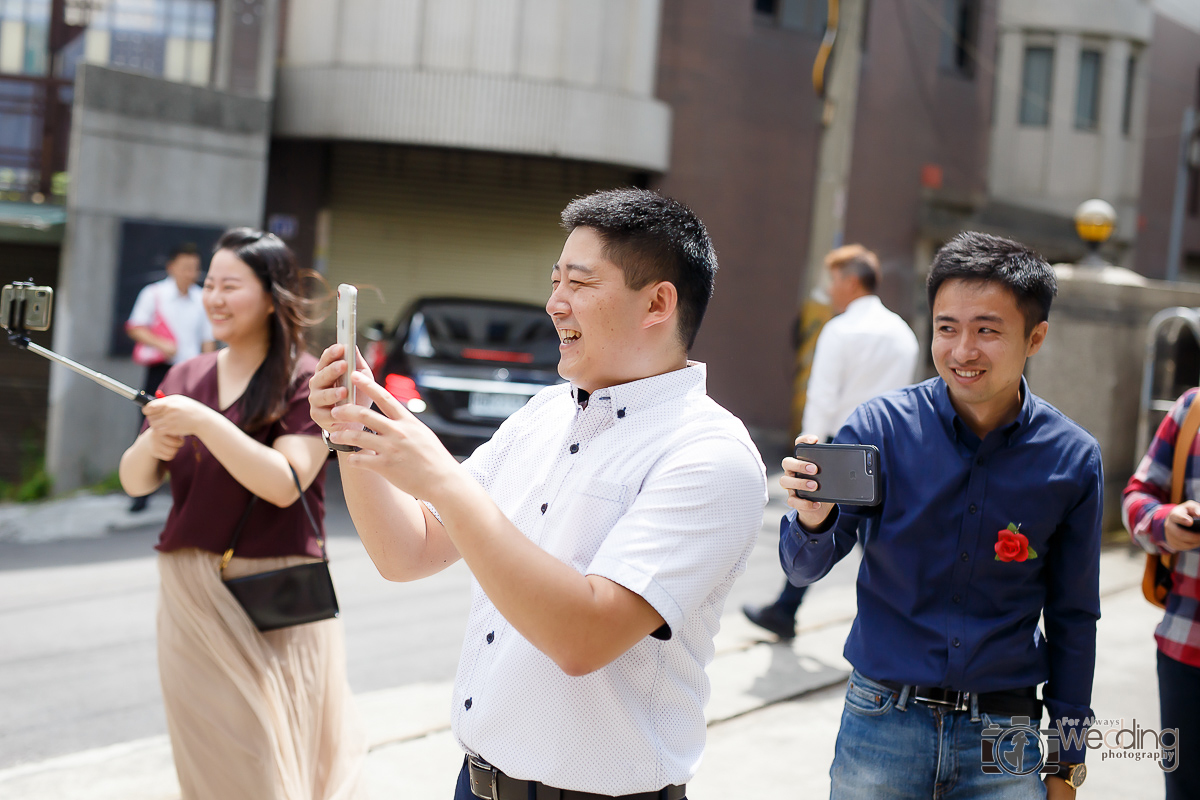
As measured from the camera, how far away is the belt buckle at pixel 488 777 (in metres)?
2.04

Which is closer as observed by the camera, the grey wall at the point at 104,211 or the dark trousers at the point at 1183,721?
the dark trousers at the point at 1183,721

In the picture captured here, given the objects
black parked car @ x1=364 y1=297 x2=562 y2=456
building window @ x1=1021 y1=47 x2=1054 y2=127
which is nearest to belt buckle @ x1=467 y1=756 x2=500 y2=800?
black parked car @ x1=364 y1=297 x2=562 y2=456

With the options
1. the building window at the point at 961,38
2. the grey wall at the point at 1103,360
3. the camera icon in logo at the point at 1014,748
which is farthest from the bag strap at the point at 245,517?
the building window at the point at 961,38

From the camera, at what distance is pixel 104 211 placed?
1015 centimetres

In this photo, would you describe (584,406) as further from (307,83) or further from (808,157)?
(808,157)

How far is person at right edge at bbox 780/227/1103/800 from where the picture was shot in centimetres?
256

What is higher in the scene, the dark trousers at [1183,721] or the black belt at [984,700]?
the black belt at [984,700]

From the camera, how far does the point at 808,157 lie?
15.2 meters

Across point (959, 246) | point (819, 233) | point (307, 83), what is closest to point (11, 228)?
point (307, 83)

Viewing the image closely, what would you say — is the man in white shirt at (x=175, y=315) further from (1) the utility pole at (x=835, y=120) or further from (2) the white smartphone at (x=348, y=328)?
(2) the white smartphone at (x=348, y=328)

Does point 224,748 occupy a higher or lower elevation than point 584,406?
lower

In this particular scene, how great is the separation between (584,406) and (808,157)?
45.1 feet

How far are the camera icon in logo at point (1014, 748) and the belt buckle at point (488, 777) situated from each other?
1140 millimetres

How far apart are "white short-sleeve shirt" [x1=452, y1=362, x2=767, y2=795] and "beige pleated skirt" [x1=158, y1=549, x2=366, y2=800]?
1367mm
